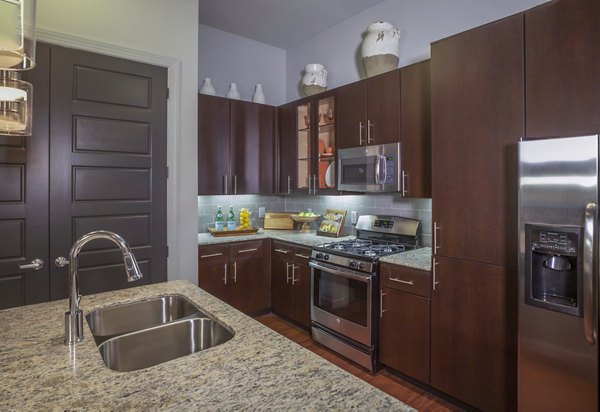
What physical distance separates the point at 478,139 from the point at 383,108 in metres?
0.99

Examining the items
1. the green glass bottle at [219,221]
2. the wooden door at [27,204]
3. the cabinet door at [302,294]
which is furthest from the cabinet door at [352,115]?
the wooden door at [27,204]

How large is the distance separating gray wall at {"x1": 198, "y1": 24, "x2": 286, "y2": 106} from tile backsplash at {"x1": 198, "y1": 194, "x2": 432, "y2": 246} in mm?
1197

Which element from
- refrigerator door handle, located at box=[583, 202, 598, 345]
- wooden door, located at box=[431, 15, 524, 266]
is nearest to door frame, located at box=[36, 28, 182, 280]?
wooden door, located at box=[431, 15, 524, 266]

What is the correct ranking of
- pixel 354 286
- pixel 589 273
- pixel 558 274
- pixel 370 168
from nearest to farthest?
pixel 589 273, pixel 558 274, pixel 354 286, pixel 370 168

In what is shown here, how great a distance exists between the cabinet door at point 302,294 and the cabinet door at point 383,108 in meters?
1.30

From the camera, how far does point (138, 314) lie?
1.54 metres

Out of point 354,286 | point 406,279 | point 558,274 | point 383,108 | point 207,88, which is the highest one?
point 207,88

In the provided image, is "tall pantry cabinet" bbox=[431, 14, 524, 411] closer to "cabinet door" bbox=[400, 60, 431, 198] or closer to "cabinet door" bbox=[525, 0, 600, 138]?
"cabinet door" bbox=[525, 0, 600, 138]

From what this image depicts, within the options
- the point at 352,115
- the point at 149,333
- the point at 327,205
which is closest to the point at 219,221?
the point at 327,205

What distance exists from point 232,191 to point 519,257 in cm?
263

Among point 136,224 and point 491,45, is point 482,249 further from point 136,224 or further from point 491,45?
point 136,224

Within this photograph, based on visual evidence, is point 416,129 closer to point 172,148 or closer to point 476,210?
point 476,210

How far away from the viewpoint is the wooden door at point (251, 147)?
3604 millimetres

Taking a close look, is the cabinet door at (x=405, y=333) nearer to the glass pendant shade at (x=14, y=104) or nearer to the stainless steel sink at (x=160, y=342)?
the stainless steel sink at (x=160, y=342)
